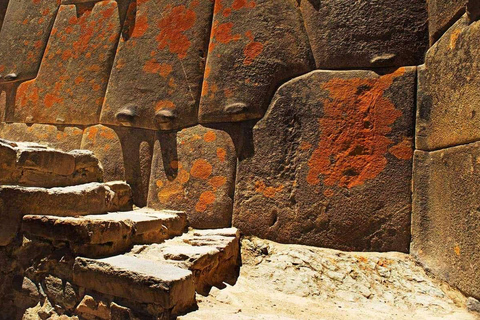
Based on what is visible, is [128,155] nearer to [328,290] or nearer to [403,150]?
[328,290]

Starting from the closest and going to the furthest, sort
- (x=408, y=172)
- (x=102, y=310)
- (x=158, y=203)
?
(x=102, y=310) < (x=408, y=172) < (x=158, y=203)

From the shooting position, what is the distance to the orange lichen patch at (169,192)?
232 centimetres

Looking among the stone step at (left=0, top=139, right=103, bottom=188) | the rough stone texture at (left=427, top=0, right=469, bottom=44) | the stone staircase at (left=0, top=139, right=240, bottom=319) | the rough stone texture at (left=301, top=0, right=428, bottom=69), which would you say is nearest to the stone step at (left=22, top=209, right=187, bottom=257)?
the stone staircase at (left=0, top=139, right=240, bottom=319)

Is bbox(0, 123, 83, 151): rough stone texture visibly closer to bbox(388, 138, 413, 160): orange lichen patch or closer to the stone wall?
the stone wall

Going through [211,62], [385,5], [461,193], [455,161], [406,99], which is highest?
[385,5]

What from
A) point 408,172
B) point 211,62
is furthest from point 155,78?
point 408,172

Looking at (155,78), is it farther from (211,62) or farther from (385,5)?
(385,5)

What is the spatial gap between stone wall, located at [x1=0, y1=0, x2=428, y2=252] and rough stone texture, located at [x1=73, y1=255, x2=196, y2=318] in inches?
30.0

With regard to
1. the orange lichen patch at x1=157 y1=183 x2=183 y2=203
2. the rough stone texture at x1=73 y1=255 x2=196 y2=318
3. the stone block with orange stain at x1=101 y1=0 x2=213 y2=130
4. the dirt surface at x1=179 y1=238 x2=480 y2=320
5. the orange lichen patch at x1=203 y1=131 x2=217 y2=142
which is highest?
the stone block with orange stain at x1=101 y1=0 x2=213 y2=130

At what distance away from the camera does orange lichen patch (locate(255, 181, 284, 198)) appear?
209 centimetres

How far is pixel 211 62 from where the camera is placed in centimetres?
237

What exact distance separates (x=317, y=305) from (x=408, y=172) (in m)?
0.77

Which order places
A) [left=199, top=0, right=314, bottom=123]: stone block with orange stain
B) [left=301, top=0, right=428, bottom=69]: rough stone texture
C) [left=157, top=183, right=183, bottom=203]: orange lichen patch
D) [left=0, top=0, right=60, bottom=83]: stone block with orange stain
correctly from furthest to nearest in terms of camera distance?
[left=0, top=0, right=60, bottom=83]: stone block with orange stain, [left=157, top=183, right=183, bottom=203]: orange lichen patch, [left=199, top=0, right=314, bottom=123]: stone block with orange stain, [left=301, top=0, right=428, bottom=69]: rough stone texture

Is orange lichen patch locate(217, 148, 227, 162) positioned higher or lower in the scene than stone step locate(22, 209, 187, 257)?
higher
